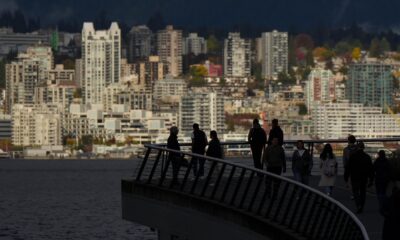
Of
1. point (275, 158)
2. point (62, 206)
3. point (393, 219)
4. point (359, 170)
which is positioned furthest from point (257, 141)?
point (62, 206)

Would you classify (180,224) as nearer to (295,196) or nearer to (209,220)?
(209,220)

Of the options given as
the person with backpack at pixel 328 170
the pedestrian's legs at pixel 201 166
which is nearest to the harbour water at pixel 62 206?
the person with backpack at pixel 328 170

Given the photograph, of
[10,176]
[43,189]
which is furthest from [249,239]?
[10,176]

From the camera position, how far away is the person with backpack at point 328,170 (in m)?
28.0

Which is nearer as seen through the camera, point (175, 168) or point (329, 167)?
point (175, 168)

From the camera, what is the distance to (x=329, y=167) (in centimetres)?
2806

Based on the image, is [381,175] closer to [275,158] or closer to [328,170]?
[275,158]

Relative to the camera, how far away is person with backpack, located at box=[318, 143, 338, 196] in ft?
91.8

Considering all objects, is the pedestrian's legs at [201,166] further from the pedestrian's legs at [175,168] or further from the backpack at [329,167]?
the backpack at [329,167]

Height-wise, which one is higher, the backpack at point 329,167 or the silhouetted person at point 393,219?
the backpack at point 329,167

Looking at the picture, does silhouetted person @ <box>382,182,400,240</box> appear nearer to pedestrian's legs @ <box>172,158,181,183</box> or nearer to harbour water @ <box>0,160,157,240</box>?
pedestrian's legs @ <box>172,158,181,183</box>

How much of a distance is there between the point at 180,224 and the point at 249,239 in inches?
94.8

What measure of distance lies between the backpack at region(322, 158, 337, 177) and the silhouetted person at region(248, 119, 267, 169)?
1.19 meters

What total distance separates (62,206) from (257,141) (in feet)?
183
